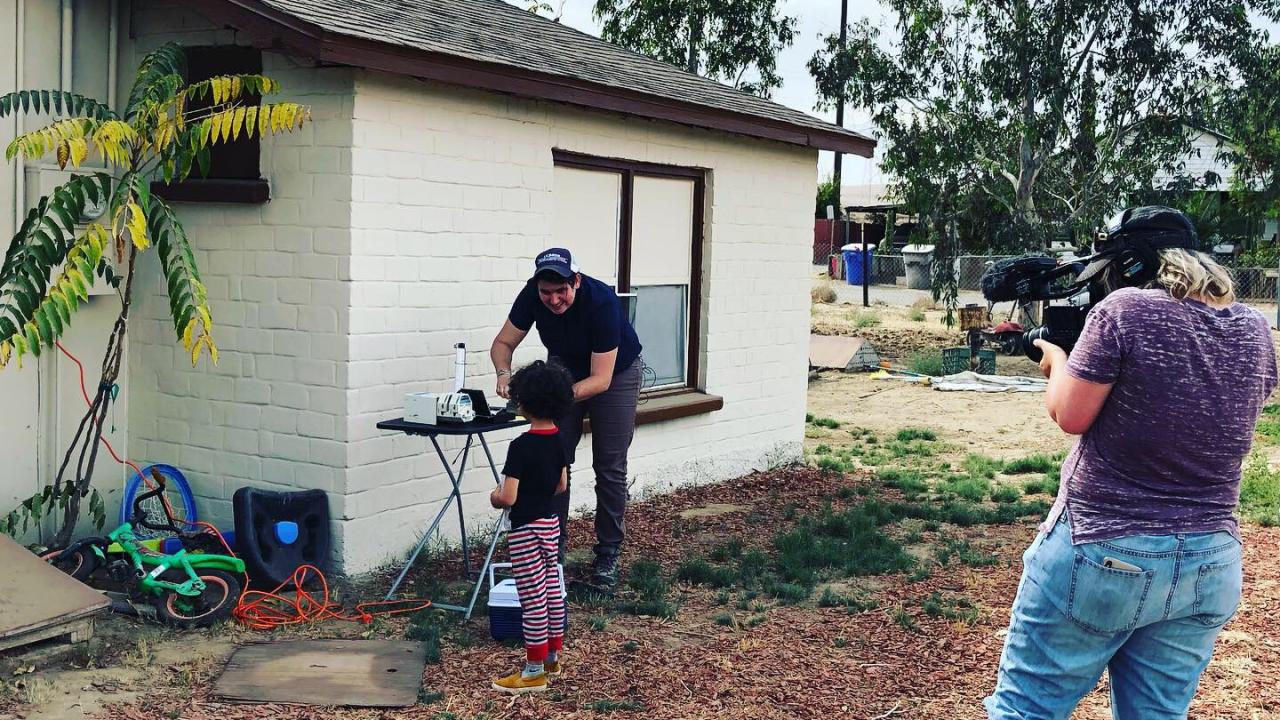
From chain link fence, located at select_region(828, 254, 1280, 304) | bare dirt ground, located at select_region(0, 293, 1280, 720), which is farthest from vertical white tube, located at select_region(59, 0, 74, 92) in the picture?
chain link fence, located at select_region(828, 254, 1280, 304)

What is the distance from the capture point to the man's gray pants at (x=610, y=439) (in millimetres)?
6754

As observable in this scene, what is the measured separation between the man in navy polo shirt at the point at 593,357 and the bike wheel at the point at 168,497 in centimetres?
→ 190

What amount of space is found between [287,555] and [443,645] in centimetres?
112

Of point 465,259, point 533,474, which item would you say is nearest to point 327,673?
point 533,474

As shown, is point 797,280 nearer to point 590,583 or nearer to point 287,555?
point 590,583

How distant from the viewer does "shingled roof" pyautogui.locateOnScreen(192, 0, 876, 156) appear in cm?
620

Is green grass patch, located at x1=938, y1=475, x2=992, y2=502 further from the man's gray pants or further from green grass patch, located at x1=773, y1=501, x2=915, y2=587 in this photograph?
the man's gray pants

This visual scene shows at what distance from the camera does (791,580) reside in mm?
7129

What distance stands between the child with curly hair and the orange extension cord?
1.16 m

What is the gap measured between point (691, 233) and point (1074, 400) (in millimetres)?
6270

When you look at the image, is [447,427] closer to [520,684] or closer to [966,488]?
[520,684]

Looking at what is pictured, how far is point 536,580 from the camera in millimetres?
5191

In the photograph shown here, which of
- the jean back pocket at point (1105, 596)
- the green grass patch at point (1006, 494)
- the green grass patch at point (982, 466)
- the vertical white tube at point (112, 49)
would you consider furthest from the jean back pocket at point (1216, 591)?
the green grass patch at point (982, 466)

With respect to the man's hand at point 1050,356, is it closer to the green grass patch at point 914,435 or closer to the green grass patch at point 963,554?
the green grass patch at point 963,554
